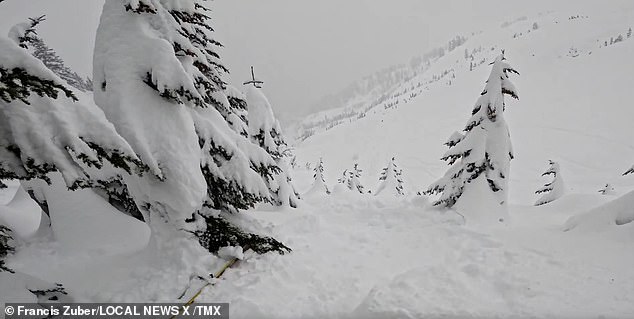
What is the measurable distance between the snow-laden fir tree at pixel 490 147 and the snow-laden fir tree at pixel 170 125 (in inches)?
338

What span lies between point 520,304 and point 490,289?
674 millimetres

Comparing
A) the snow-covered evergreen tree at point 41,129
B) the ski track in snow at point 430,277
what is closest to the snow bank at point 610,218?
the ski track in snow at point 430,277

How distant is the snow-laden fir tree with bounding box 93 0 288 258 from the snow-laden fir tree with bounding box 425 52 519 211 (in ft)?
28.2

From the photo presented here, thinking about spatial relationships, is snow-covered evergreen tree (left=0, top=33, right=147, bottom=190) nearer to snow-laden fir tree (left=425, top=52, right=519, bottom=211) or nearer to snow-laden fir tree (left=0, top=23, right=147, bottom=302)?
snow-laden fir tree (left=0, top=23, right=147, bottom=302)

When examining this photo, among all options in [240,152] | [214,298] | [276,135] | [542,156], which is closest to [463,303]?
[214,298]

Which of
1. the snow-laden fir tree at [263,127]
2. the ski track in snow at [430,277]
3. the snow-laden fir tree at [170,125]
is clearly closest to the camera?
the ski track in snow at [430,277]

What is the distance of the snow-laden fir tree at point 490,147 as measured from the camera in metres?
12.1

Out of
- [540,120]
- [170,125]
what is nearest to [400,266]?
[170,125]

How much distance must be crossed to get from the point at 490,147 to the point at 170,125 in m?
11.3

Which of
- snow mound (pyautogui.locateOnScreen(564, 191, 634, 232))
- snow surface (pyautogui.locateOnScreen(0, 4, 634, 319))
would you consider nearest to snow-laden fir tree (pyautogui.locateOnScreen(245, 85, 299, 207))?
snow surface (pyautogui.locateOnScreen(0, 4, 634, 319))

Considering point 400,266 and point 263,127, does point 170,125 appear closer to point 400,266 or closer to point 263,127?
point 400,266

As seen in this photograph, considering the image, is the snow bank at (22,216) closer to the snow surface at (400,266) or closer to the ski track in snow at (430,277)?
the snow surface at (400,266)

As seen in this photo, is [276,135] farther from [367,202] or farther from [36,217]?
[36,217]

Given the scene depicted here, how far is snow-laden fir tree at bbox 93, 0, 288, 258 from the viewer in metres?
6.36
